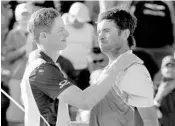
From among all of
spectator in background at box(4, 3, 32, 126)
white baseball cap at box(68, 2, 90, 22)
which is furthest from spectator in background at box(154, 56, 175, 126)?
spectator in background at box(4, 3, 32, 126)

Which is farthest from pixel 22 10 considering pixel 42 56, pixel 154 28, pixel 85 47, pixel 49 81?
pixel 49 81

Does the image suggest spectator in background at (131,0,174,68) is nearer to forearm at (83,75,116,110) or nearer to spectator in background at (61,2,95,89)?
spectator in background at (61,2,95,89)

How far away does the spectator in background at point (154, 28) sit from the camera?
790 cm

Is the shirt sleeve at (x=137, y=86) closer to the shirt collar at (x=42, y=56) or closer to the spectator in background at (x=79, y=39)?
the shirt collar at (x=42, y=56)

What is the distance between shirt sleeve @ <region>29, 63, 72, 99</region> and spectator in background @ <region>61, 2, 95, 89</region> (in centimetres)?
344

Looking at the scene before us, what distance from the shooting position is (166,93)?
7.27 metres

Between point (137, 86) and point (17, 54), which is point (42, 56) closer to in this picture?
point (137, 86)

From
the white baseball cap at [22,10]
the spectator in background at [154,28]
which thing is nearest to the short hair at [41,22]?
the white baseball cap at [22,10]

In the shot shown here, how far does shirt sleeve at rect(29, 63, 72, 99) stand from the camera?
4.01 meters

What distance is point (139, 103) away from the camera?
399cm

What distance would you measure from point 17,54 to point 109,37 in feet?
11.4

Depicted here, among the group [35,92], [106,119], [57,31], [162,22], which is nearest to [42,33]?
[57,31]

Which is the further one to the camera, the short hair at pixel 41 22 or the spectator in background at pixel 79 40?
the spectator in background at pixel 79 40

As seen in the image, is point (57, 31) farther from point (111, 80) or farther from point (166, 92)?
point (166, 92)
